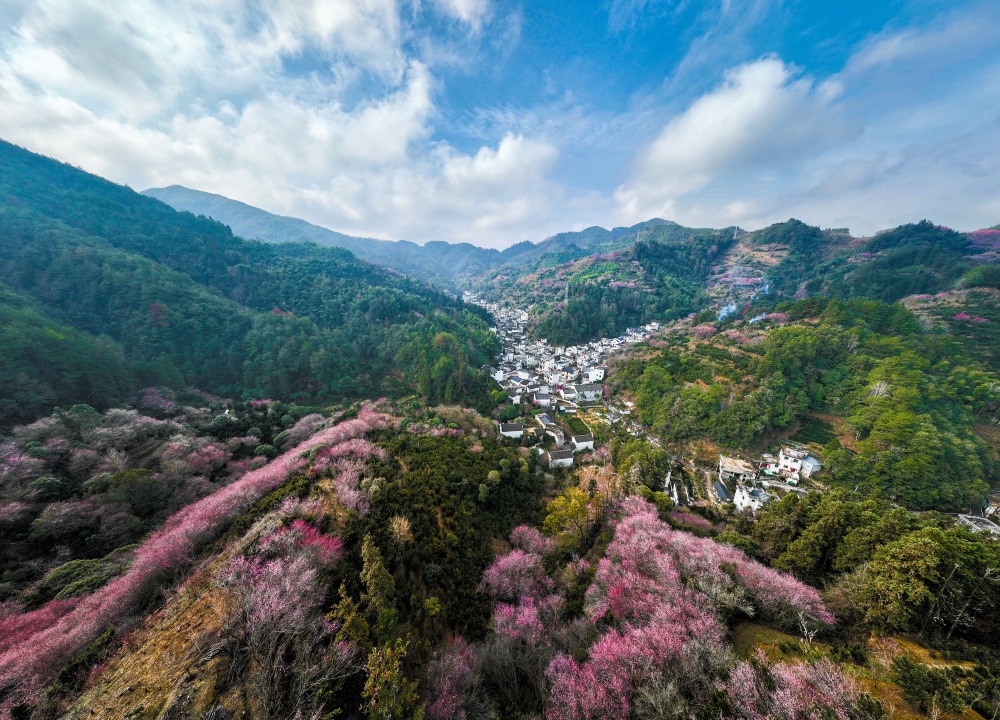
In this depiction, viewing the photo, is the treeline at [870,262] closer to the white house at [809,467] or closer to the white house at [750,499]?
the white house at [809,467]

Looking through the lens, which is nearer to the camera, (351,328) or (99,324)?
(99,324)

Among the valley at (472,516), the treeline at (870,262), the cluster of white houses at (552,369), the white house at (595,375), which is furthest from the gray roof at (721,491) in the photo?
the treeline at (870,262)

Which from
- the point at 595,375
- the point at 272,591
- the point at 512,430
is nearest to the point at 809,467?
the point at 595,375

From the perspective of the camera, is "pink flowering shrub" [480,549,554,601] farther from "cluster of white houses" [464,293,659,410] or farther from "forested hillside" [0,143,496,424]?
"cluster of white houses" [464,293,659,410]

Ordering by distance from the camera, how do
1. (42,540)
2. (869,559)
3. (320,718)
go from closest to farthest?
(320,718)
(869,559)
(42,540)

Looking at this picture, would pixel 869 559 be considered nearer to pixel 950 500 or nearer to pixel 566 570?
pixel 566 570

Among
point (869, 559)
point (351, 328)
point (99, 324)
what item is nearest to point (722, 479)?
point (869, 559)

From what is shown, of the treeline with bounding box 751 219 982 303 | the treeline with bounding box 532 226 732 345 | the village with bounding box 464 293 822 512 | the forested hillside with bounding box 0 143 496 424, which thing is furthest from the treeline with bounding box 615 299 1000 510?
the treeline with bounding box 532 226 732 345
